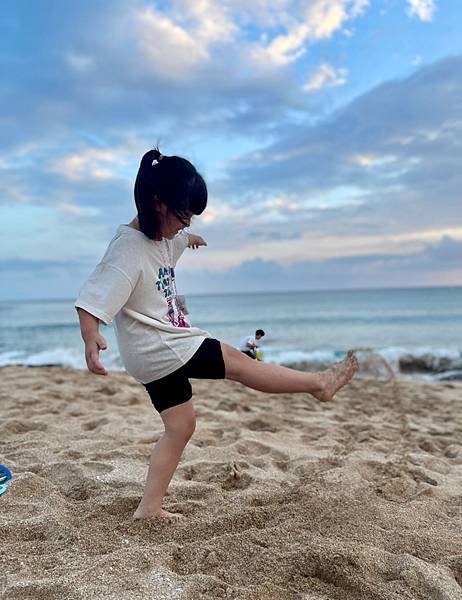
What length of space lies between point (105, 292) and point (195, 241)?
0.77 metres

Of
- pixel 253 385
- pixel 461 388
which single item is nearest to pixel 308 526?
A: pixel 253 385

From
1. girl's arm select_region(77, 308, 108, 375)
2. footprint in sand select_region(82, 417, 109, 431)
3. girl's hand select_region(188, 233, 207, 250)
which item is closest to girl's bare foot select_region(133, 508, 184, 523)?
girl's arm select_region(77, 308, 108, 375)

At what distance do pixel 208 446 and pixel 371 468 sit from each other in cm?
106

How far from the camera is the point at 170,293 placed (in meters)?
2.49

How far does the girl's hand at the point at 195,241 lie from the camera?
9.15 feet

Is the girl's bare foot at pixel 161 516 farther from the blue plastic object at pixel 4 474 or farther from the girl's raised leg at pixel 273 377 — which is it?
the blue plastic object at pixel 4 474

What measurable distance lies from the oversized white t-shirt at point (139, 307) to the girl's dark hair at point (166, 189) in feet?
0.33

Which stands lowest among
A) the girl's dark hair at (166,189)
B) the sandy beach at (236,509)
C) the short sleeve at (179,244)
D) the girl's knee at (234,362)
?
the sandy beach at (236,509)

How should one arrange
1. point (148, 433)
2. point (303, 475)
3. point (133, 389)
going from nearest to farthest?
1. point (303, 475)
2. point (148, 433)
3. point (133, 389)

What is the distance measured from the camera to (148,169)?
7.54 ft

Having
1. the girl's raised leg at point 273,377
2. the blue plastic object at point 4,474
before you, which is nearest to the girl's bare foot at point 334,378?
the girl's raised leg at point 273,377

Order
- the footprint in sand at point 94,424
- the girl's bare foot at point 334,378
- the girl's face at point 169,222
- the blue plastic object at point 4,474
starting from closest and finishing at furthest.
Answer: the girl's face at point 169,222
the girl's bare foot at point 334,378
the blue plastic object at point 4,474
the footprint in sand at point 94,424

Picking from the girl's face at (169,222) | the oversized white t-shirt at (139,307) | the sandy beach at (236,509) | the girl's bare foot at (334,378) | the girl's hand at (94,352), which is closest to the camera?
the sandy beach at (236,509)

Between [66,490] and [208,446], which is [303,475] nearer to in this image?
[208,446]
